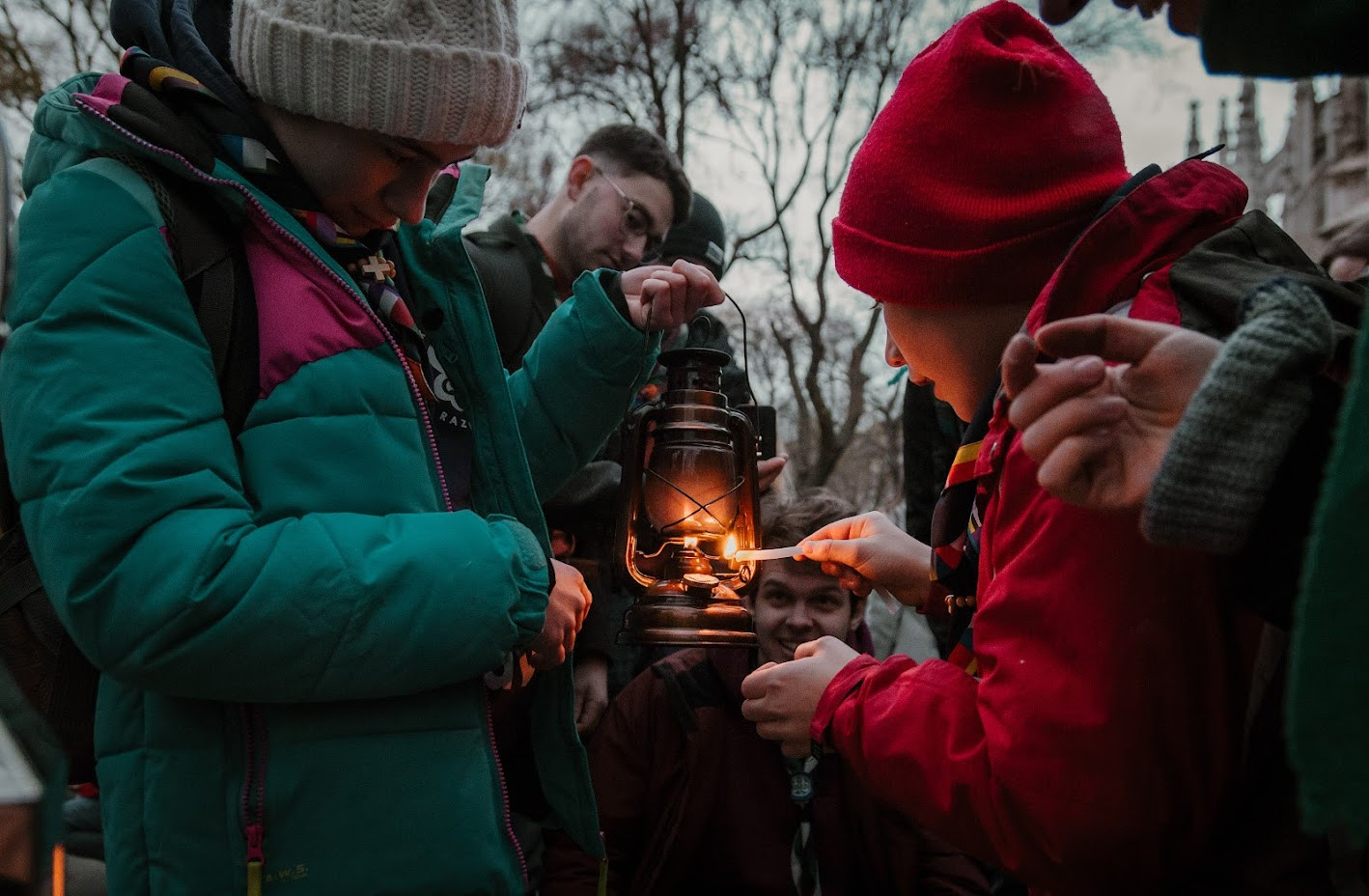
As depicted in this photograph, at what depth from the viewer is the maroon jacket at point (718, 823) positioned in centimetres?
345

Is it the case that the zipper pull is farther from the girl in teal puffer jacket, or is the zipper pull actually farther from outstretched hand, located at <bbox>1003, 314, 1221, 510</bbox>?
outstretched hand, located at <bbox>1003, 314, 1221, 510</bbox>

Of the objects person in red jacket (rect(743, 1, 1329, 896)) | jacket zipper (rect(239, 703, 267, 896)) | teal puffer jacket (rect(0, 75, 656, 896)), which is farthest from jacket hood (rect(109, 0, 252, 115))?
person in red jacket (rect(743, 1, 1329, 896))

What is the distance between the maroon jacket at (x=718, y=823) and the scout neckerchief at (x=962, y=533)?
1660 millimetres

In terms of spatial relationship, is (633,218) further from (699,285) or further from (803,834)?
(803,834)

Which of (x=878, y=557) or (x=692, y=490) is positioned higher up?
(x=692, y=490)

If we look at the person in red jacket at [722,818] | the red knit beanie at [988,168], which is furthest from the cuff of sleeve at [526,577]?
the person in red jacket at [722,818]

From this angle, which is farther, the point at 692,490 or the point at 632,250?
the point at 632,250

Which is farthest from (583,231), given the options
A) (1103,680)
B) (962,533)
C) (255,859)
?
(1103,680)

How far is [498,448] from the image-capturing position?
7.00ft

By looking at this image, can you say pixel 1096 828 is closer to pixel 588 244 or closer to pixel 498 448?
pixel 498 448

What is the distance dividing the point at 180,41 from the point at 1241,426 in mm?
1751

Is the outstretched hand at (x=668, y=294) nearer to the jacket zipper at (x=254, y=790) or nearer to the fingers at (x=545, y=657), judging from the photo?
the fingers at (x=545, y=657)

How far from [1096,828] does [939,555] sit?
0.59 meters

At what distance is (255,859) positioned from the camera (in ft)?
5.44
